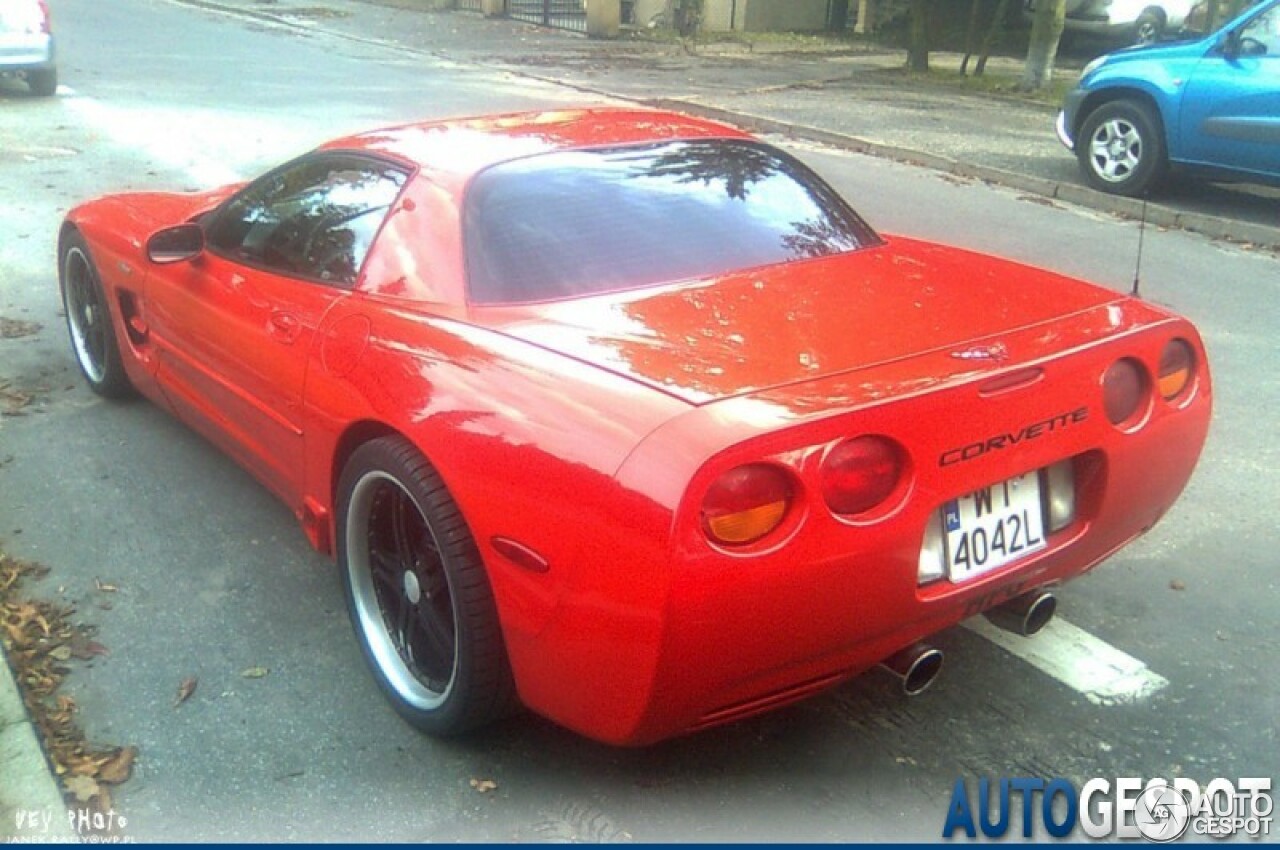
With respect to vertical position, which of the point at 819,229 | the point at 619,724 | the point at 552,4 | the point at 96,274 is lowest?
the point at 619,724

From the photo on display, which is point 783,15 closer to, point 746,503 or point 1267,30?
point 1267,30

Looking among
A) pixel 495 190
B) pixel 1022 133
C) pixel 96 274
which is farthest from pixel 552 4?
pixel 495 190

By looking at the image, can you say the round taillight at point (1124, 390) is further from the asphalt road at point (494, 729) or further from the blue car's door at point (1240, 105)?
the blue car's door at point (1240, 105)

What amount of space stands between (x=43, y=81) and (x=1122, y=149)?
1142 cm

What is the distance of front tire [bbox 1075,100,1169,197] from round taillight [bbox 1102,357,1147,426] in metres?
7.56

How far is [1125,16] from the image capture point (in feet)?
74.2

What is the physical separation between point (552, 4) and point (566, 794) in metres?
23.7

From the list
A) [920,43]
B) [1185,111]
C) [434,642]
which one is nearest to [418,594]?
[434,642]

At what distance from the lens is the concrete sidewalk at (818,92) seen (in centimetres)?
1028

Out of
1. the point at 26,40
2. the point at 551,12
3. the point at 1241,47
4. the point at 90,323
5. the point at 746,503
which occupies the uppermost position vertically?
the point at 551,12

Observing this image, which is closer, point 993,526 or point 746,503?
point 746,503

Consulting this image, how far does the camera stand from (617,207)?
3.52 meters

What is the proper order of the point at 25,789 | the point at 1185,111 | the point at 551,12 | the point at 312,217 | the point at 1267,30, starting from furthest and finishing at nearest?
the point at 551,12 → the point at 1185,111 → the point at 1267,30 → the point at 312,217 → the point at 25,789

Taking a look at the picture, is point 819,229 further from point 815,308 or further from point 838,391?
point 838,391
